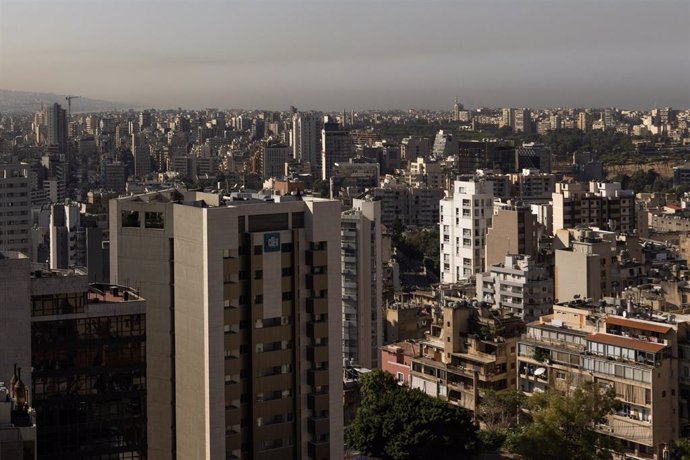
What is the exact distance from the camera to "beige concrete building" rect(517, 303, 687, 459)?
10.8 meters

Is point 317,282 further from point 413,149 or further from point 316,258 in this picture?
point 413,149

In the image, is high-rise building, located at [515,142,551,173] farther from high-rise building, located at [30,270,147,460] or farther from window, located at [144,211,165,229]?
high-rise building, located at [30,270,147,460]

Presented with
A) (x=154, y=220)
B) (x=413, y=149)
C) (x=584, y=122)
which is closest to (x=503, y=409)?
(x=154, y=220)

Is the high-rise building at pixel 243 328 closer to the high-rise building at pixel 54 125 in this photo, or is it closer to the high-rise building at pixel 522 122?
the high-rise building at pixel 54 125

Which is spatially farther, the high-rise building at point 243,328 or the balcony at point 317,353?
the balcony at point 317,353

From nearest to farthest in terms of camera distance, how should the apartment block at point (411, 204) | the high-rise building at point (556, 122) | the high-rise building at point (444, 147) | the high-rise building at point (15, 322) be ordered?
the high-rise building at point (15, 322) → the apartment block at point (411, 204) → the high-rise building at point (444, 147) → the high-rise building at point (556, 122)

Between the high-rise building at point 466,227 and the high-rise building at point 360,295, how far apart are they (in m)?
4.17

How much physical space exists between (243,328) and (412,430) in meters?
3.31

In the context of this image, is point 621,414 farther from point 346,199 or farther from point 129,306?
point 346,199

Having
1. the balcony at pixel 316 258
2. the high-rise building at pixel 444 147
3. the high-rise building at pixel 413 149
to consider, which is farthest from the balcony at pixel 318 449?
the high-rise building at pixel 413 149

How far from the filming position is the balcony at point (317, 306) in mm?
8852

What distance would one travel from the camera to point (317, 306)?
29.1 feet

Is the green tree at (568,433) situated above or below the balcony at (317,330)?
below

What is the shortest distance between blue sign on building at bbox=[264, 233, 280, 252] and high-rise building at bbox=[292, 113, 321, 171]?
53185mm
